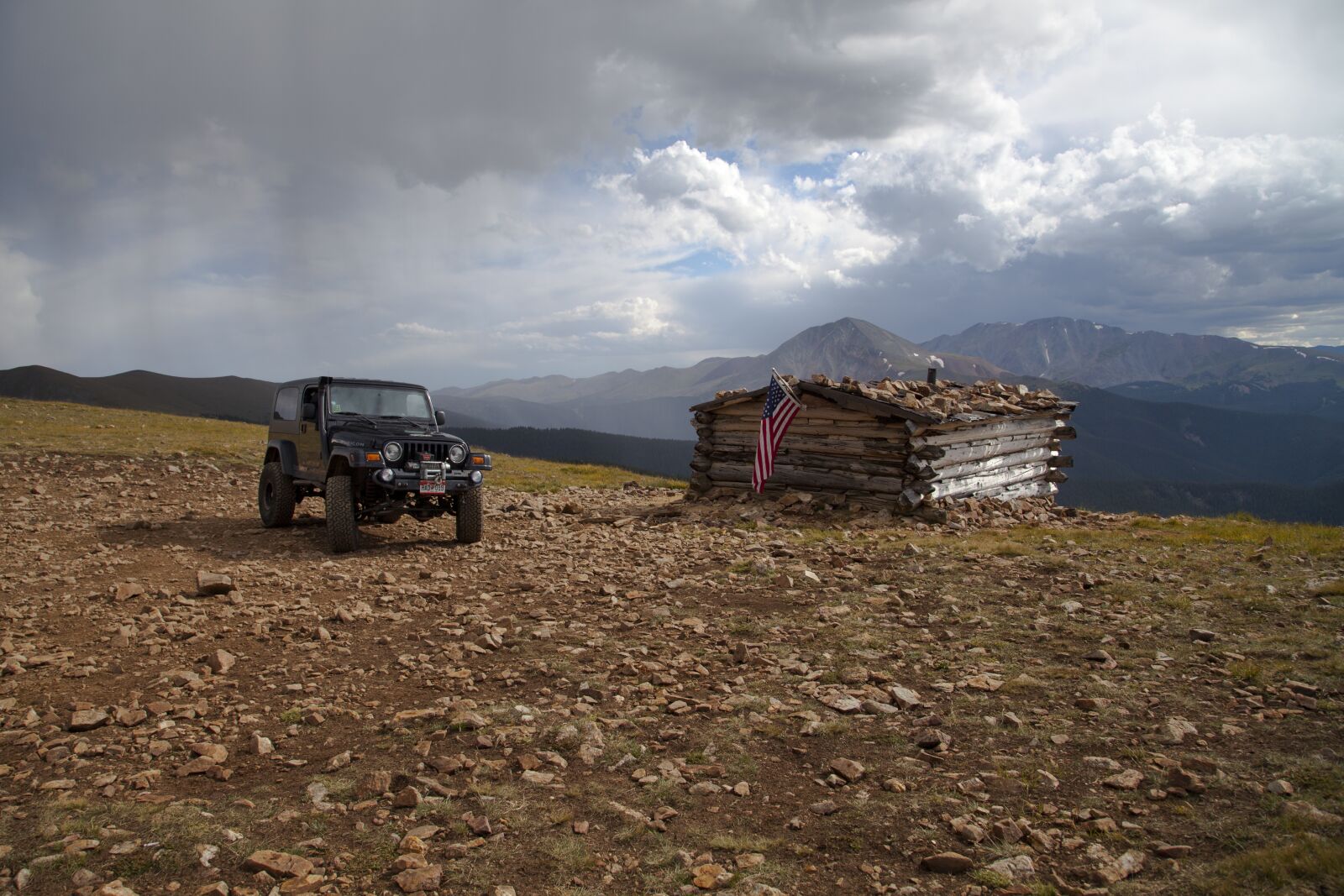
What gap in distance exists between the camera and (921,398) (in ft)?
55.3

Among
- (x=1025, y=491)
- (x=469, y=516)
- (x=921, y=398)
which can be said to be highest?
(x=921, y=398)

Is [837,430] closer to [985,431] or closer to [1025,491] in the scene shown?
[985,431]

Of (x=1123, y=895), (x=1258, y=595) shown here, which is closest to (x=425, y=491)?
(x=1123, y=895)

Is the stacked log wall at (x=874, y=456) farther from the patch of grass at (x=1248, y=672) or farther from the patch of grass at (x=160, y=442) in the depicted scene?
the patch of grass at (x=1248, y=672)

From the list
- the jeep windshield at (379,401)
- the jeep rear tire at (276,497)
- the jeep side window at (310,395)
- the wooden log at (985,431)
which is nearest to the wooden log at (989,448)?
the wooden log at (985,431)

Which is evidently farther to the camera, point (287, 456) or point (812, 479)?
point (812, 479)

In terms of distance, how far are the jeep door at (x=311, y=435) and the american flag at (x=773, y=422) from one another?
8555 mm

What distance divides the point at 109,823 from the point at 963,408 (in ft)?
54.2

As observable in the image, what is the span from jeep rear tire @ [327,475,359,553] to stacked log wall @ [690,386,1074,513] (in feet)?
30.3

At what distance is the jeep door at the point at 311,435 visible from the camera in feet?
40.2

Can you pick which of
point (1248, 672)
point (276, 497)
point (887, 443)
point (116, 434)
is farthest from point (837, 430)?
point (116, 434)

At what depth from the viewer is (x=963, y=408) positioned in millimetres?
17125

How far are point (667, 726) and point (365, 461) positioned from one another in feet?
24.2

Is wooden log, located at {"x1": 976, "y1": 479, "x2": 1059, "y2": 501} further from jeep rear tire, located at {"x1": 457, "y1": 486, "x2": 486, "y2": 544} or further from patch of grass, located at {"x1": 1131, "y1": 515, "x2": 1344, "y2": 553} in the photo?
jeep rear tire, located at {"x1": 457, "y1": 486, "x2": 486, "y2": 544}
